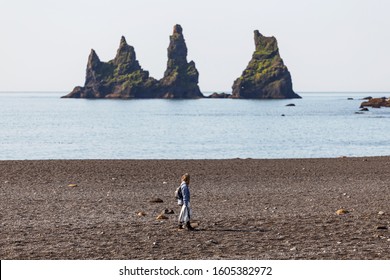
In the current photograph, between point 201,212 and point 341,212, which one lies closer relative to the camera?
point 341,212

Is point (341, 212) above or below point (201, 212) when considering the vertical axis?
above

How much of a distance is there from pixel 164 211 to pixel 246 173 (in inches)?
575

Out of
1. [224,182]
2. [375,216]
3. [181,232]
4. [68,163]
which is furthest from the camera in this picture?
[68,163]

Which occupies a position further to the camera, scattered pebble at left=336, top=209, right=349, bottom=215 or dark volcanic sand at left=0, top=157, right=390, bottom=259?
scattered pebble at left=336, top=209, right=349, bottom=215

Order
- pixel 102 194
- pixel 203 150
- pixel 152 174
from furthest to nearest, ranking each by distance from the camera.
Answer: pixel 203 150
pixel 152 174
pixel 102 194

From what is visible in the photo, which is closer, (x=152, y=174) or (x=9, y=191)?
(x=9, y=191)

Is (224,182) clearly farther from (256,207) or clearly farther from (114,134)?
(114,134)

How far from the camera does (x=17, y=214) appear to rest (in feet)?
72.3

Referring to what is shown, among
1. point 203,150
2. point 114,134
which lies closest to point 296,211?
point 203,150

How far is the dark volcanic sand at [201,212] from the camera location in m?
16.3

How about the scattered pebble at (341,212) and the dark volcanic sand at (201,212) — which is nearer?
the dark volcanic sand at (201,212)

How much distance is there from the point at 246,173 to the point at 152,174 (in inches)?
190

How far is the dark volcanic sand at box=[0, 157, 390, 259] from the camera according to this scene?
16.3m

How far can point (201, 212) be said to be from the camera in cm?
2284
